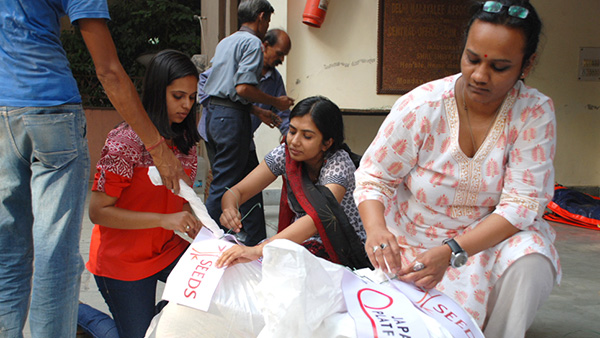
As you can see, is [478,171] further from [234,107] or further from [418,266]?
[234,107]

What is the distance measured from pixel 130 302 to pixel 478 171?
135cm

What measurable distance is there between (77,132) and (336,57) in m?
3.50

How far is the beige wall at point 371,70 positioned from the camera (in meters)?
4.98

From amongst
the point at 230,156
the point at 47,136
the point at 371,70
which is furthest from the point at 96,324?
the point at 371,70

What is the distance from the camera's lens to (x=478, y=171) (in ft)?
6.03

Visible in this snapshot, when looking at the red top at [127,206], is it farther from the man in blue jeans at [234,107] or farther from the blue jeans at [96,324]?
the man in blue jeans at [234,107]

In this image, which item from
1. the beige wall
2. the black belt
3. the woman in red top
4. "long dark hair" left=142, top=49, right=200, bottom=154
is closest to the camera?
the woman in red top

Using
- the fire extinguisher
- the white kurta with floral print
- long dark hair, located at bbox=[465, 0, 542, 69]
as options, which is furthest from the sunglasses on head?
the fire extinguisher

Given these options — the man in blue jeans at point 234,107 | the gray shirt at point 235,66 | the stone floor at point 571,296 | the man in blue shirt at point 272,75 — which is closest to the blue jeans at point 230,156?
the man in blue jeans at point 234,107

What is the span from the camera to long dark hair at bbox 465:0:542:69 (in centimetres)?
164

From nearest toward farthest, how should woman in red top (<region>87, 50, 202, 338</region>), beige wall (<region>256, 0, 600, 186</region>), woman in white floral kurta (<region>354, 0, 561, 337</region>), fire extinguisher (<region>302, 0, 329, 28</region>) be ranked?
woman in white floral kurta (<region>354, 0, 561, 337</region>) < woman in red top (<region>87, 50, 202, 338</region>) < fire extinguisher (<region>302, 0, 329, 28</region>) < beige wall (<region>256, 0, 600, 186</region>)

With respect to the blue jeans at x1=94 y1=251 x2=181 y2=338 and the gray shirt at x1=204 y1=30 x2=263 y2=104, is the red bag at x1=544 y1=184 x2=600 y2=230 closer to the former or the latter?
the gray shirt at x1=204 y1=30 x2=263 y2=104

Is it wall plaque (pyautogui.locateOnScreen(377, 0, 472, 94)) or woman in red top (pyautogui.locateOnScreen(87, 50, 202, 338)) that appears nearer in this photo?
woman in red top (pyautogui.locateOnScreen(87, 50, 202, 338))

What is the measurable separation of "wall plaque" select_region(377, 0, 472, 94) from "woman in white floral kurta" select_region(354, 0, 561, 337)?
3213 millimetres
